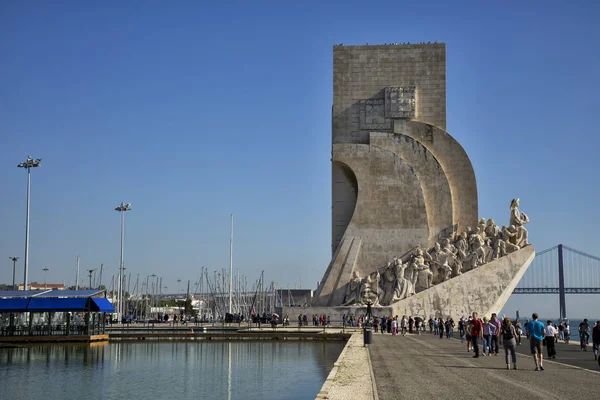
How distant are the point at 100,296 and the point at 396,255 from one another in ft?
36.6

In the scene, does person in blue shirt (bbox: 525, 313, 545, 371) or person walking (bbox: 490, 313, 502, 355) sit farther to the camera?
person walking (bbox: 490, 313, 502, 355)

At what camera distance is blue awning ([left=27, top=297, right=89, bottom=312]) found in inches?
776

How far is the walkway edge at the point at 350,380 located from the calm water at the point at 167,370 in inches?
26.5

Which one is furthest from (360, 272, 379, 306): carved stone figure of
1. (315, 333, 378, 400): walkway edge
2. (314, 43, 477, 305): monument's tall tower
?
(315, 333, 378, 400): walkway edge

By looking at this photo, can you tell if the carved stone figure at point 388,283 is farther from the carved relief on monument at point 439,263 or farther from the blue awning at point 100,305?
the blue awning at point 100,305

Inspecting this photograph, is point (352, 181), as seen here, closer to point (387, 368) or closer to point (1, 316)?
point (1, 316)

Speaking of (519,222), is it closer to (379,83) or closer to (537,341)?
(379,83)

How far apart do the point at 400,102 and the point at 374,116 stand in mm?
1125

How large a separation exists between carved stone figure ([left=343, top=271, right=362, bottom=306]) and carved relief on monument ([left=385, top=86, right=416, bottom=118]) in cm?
649

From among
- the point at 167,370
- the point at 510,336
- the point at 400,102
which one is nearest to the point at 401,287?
the point at 400,102

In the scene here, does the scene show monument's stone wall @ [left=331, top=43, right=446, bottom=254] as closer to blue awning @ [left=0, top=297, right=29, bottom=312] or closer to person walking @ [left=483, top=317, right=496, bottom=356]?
blue awning @ [left=0, top=297, right=29, bottom=312]

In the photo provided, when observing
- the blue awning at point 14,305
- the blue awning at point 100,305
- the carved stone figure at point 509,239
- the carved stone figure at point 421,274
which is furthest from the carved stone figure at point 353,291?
the blue awning at point 14,305

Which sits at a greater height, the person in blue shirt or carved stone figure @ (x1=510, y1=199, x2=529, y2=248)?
carved stone figure @ (x1=510, y1=199, x2=529, y2=248)

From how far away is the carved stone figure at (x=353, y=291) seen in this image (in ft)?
86.9
